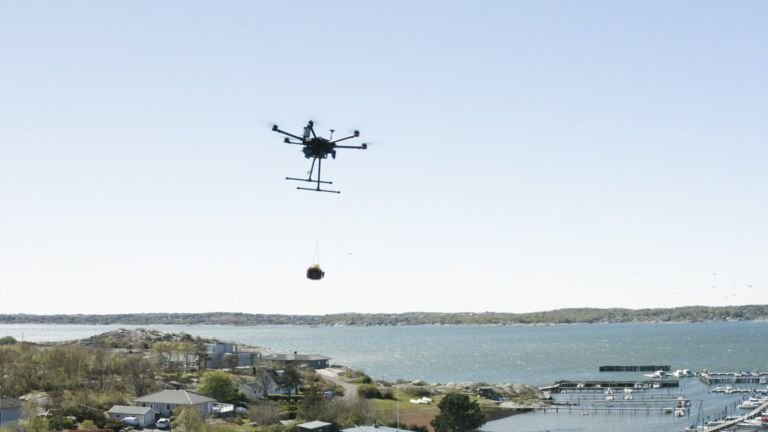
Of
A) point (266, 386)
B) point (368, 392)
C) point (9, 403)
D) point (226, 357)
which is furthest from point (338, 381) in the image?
point (9, 403)

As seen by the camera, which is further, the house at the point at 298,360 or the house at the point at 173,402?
the house at the point at 298,360

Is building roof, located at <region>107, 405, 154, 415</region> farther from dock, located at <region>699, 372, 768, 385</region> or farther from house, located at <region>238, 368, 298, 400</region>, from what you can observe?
dock, located at <region>699, 372, 768, 385</region>

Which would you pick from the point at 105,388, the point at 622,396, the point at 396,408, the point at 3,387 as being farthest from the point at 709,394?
the point at 3,387

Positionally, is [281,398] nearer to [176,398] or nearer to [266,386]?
[266,386]

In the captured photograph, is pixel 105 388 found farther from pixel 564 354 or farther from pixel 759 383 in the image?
pixel 564 354

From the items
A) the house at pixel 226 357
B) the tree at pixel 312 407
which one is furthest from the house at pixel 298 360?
the tree at pixel 312 407

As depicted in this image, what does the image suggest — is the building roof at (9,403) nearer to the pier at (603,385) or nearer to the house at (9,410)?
the house at (9,410)
